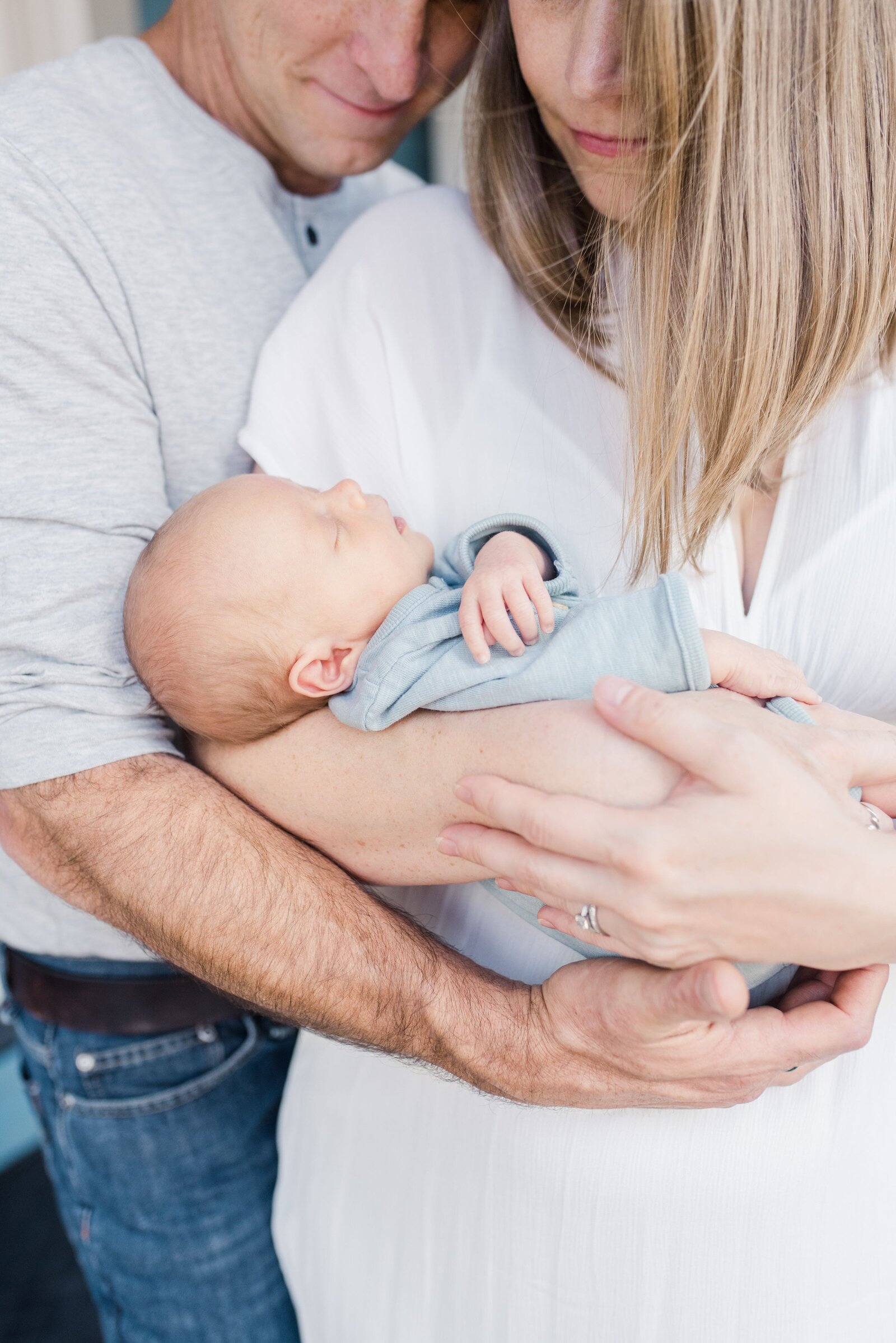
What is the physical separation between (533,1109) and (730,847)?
1.54 ft

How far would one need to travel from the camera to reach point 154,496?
1.31m

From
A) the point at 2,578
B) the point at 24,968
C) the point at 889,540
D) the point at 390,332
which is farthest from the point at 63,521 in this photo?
the point at 889,540

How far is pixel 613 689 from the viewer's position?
3.27 feet

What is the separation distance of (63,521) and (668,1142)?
1.00 m

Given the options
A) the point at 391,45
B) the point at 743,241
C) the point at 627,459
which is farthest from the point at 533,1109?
the point at 391,45

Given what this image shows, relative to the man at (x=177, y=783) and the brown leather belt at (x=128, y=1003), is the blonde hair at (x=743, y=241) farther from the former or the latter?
the brown leather belt at (x=128, y=1003)

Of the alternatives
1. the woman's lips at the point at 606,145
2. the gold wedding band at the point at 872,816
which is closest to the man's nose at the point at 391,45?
the woman's lips at the point at 606,145

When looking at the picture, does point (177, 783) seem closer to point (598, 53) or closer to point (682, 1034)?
point (682, 1034)

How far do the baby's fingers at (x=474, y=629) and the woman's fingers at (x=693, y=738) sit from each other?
0.50 feet

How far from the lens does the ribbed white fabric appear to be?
1076 millimetres

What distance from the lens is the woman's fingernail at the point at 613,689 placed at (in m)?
0.99

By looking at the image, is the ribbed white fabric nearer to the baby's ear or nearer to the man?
the man

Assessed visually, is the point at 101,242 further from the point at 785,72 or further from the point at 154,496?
the point at 785,72

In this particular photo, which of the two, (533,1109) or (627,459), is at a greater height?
(627,459)
